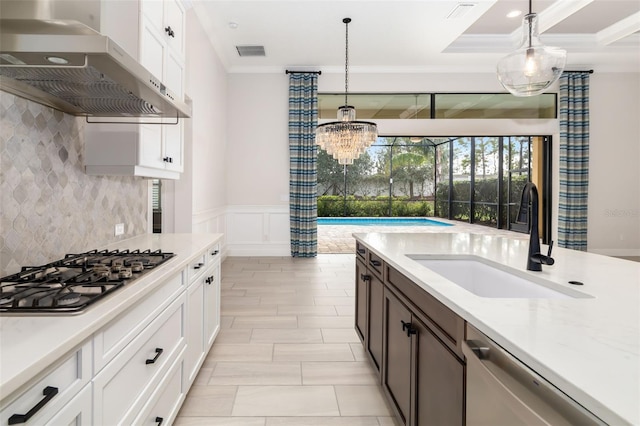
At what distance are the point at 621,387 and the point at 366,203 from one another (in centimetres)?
1339

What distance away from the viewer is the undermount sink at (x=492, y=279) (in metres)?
1.27

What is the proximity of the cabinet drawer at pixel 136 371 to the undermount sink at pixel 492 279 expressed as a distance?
4.08 ft

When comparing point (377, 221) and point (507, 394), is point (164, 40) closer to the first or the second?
point (507, 394)

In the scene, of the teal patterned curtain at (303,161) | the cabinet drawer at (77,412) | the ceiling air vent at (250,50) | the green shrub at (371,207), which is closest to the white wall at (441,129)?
the teal patterned curtain at (303,161)

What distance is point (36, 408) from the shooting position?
2.43 feet

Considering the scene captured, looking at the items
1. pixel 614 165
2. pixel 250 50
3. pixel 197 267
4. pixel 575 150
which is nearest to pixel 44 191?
pixel 197 267

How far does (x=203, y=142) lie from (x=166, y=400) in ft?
12.1

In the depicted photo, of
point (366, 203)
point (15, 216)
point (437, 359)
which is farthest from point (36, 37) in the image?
point (366, 203)

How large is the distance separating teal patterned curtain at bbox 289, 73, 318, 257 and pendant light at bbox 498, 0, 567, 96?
13.6ft

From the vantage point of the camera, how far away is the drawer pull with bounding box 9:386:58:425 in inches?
27.2

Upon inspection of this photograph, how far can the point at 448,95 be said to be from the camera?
6359 mm

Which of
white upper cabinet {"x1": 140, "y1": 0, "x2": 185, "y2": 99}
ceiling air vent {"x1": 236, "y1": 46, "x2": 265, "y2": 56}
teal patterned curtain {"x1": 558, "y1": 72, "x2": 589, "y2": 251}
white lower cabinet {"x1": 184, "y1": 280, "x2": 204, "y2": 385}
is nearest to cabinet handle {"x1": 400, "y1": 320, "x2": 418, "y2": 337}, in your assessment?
white lower cabinet {"x1": 184, "y1": 280, "x2": 204, "y2": 385}

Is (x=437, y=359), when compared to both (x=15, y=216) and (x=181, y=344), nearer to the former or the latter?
(x=181, y=344)

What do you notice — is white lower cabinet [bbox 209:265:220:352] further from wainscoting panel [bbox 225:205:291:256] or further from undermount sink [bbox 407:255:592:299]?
wainscoting panel [bbox 225:205:291:256]
